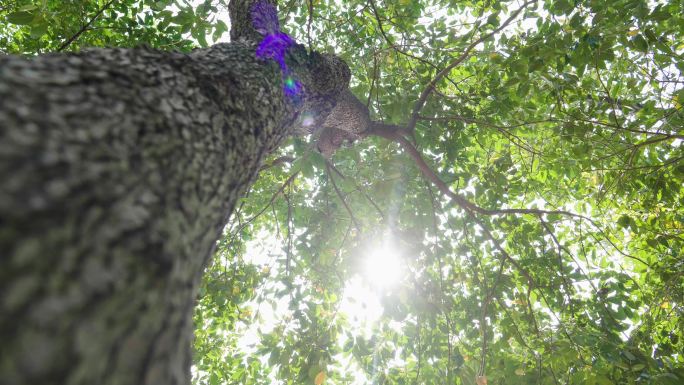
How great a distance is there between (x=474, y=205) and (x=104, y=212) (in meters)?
3.29

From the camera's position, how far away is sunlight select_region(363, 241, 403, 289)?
3.68 metres

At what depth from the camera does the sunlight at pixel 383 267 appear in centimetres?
368

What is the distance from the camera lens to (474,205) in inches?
137

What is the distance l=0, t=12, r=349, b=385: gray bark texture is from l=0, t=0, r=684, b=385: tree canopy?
74.8 inches

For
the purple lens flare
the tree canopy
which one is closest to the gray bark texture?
the purple lens flare

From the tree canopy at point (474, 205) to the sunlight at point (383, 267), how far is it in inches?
0.7

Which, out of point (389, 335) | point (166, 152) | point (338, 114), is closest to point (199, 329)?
point (389, 335)

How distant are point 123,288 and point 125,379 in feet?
0.48

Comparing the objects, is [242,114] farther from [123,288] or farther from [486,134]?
[486,134]

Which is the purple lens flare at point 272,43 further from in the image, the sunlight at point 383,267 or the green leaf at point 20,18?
the sunlight at point 383,267

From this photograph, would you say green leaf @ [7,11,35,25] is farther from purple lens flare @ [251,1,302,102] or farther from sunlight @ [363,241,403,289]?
sunlight @ [363,241,403,289]

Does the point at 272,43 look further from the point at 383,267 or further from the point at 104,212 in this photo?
the point at 383,267

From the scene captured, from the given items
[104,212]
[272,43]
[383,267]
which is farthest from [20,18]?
[383,267]

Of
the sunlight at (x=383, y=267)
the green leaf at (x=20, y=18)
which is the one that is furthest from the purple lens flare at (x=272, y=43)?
the sunlight at (x=383, y=267)
